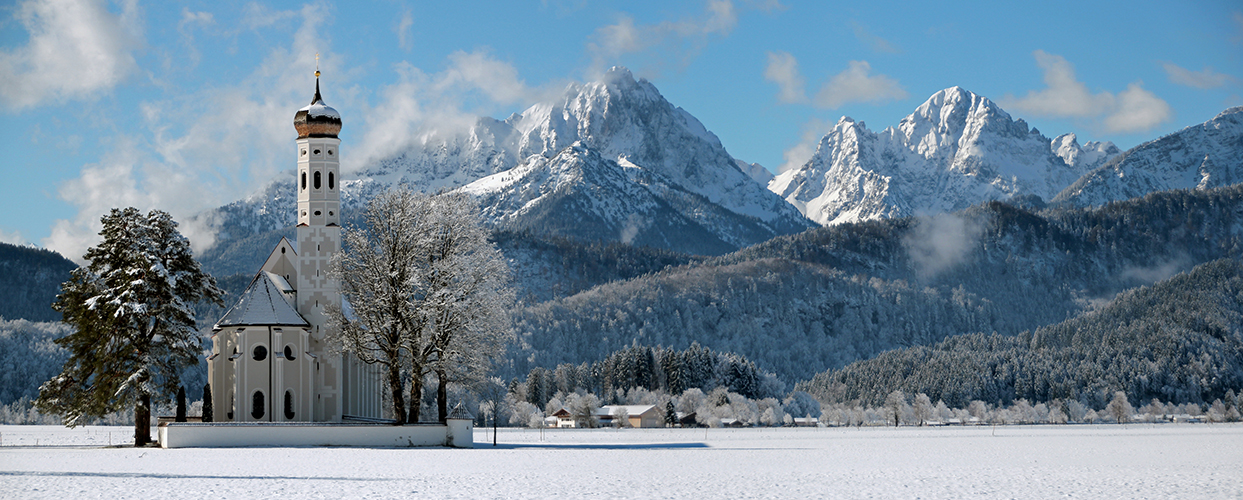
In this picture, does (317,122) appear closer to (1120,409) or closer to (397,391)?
(397,391)

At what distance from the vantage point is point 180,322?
5950cm

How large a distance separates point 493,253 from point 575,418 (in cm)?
9012

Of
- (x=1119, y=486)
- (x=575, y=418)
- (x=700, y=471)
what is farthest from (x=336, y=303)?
(x=575, y=418)

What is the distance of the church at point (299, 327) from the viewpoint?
62562 mm

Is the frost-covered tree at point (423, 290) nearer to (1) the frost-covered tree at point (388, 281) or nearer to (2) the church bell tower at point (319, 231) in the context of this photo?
(1) the frost-covered tree at point (388, 281)

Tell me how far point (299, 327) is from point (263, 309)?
2.03m

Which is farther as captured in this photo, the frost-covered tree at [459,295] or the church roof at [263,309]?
the church roof at [263,309]

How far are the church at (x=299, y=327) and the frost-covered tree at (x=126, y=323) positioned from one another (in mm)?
3365

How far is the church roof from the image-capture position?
62.6 m

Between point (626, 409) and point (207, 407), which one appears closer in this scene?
point (207, 407)

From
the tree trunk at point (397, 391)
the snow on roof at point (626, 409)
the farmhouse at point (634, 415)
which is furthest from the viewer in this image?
the snow on roof at point (626, 409)

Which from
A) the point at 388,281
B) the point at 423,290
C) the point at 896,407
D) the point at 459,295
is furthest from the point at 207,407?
the point at 896,407

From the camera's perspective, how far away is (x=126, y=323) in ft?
191

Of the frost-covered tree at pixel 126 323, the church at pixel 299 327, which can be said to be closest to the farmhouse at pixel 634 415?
the church at pixel 299 327
